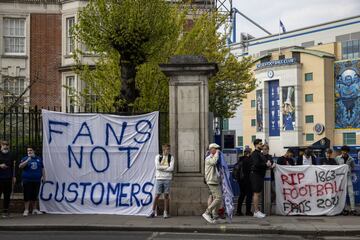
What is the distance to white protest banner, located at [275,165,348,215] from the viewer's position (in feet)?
45.3

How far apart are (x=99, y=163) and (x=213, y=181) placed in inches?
127

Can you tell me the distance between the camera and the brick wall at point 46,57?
Result: 3547 centimetres

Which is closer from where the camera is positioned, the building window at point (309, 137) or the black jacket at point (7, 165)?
the black jacket at point (7, 165)

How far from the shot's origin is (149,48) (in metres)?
15.5

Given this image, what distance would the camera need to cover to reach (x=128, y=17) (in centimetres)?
1498

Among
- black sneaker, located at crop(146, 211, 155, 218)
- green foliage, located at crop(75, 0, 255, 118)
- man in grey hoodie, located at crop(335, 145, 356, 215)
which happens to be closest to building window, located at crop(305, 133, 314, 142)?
green foliage, located at crop(75, 0, 255, 118)

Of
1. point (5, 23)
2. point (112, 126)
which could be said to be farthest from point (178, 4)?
point (5, 23)

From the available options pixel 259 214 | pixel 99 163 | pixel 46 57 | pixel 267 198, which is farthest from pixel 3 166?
pixel 46 57

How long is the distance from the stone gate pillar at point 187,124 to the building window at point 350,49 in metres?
53.1

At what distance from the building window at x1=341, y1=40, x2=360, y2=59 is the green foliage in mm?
37694

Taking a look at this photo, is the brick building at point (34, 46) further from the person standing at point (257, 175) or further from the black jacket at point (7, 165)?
the person standing at point (257, 175)

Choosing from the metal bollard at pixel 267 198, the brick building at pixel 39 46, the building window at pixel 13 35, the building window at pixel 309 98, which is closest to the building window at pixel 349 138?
the building window at pixel 309 98

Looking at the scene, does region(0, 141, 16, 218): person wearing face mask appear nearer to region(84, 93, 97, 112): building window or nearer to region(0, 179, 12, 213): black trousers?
region(0, 179, 12, 213): black trousers

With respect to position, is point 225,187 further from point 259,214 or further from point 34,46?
point 34,46
